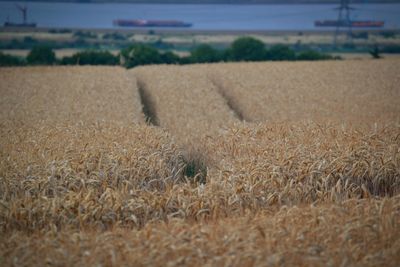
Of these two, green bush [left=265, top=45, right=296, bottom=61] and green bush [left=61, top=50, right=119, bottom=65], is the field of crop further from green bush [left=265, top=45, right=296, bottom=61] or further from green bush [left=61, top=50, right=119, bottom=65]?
green bush [left=265, top=45, right=296, bottom=61]

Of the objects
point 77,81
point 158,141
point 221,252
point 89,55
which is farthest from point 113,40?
point 221,252

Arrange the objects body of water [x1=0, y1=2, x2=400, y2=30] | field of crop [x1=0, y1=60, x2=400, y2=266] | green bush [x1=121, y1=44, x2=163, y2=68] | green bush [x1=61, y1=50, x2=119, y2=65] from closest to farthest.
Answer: field of crop [x1=0, y1=60, x2=400, y2=266], green bush [x1=121, y1=44, x2=163, y2=68], green bush [x1=61, y1=50, x2=119, y2=65], body of water [x1=0, y1=2, x2=400, y2=30]

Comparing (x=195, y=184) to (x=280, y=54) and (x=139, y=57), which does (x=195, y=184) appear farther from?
(x=280, y=54)

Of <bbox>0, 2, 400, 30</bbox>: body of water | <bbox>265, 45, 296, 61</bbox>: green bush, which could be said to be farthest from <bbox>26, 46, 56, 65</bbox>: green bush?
<bbox>0, 2, 400, 30</bbox>: body of water

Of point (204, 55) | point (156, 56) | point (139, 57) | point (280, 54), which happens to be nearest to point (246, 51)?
point (280, 54)

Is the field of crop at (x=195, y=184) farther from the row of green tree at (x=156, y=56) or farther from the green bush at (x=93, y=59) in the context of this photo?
the green bush at (x=93, y=59)

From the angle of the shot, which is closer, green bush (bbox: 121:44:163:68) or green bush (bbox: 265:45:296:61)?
green bush (bbox: 121:44:163:68)

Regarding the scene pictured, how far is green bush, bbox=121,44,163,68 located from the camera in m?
37.0

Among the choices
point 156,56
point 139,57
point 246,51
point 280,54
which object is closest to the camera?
point 139,57

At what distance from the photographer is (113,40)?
70000mm

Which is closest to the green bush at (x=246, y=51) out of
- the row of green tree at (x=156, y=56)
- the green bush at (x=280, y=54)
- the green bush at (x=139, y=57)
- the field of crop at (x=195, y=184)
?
the row of green tree at (x=156, y=56)

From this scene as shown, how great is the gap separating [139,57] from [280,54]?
909 cm

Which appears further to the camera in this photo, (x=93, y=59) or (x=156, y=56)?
(x=93, y=59)

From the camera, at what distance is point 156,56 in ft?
126
